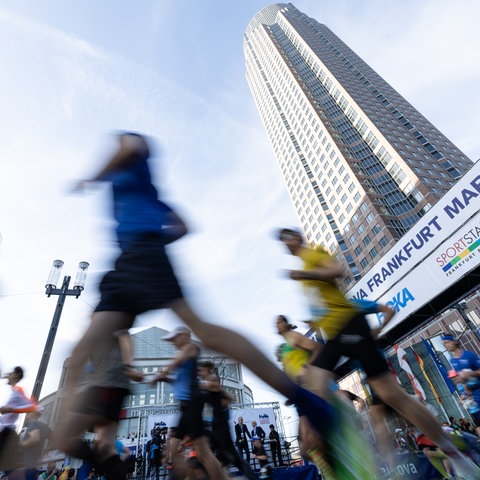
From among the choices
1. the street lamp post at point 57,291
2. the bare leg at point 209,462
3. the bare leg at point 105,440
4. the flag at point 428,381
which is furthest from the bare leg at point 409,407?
the flag at point 428,381

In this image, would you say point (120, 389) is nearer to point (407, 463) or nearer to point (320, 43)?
point (407, 463)

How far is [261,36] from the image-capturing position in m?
112

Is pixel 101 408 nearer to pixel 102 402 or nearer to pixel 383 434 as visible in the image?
pixel 102 402

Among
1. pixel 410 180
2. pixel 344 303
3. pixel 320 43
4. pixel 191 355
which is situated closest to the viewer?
pixel 344 303

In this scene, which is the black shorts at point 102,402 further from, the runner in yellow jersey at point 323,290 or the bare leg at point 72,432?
A: the runner in yellow jersey at point 323,290

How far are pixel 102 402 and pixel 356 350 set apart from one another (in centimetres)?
175

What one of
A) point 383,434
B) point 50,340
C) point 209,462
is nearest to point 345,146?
point 50,340

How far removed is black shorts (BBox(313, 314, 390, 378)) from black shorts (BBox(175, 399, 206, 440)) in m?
1.58

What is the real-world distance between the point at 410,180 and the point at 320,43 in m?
69.4

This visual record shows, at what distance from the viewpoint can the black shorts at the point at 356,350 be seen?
221 centimetres

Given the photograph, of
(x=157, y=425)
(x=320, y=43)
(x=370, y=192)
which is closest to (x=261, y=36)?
(x=320, y=43)

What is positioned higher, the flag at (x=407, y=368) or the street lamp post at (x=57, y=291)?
the street lamp post at (x=57, y=291)

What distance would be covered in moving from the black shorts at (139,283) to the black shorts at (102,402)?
40 centimetres

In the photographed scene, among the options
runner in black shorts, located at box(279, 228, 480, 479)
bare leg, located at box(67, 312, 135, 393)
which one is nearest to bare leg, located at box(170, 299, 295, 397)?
bare leg, located at box(67, 312, 135, 393)
